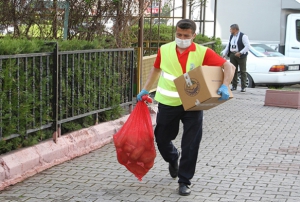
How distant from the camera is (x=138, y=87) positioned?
10406 mm

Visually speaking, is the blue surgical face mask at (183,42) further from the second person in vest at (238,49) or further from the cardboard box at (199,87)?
the second person in vest at (238,49)

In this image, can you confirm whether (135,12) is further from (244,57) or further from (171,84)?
(244,57)

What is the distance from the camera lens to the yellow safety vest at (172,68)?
601cm

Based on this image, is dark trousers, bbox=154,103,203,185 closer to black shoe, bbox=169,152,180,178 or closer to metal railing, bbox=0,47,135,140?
black shoe, bbox=169,152,180,178

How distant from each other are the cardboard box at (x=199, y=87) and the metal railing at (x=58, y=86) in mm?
1670

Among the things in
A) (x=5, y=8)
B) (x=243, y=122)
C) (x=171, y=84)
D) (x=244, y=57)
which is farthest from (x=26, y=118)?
(x=244, y=57)

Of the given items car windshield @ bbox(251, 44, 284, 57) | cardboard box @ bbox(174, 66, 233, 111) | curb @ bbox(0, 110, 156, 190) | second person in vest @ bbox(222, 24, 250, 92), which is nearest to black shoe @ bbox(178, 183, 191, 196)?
cardboard box @ bbox(174, 66, 233, 111)

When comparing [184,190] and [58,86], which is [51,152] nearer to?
[58,86]

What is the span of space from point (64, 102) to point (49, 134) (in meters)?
0.47

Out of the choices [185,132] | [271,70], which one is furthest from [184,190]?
[271,70]

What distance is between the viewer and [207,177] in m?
6.62

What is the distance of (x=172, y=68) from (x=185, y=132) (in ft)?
2.05

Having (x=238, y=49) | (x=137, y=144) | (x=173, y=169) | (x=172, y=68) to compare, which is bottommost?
(x=173, y=169)

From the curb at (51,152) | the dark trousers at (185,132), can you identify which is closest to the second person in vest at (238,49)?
the curb at (51,152)
